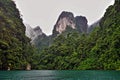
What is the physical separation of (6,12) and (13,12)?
9.22m

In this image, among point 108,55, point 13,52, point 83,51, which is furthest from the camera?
point 83,51

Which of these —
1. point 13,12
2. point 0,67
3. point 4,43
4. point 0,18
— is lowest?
point 0,67

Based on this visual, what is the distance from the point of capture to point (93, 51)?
479 feet

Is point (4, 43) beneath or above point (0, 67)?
above

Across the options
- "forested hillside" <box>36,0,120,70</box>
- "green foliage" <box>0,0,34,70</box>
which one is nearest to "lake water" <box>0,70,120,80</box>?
"green foliage" <box>0,0,34,70</box>

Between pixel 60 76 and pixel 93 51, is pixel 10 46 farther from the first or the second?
pixel 93 51

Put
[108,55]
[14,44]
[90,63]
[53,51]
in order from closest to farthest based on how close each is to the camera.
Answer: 1. [14,44]
2. [108,55]
3. [90,63]
4. [53,51]

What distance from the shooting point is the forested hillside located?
123850mm

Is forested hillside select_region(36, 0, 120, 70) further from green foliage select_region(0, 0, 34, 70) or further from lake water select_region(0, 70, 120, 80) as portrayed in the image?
lake water select_region(0, 70, 120, 80)

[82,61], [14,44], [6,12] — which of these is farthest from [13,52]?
[82,61]

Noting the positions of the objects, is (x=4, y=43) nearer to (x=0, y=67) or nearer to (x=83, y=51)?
(x=0, y=67)

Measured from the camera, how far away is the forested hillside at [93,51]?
4876 inches

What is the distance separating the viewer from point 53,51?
6978 inches

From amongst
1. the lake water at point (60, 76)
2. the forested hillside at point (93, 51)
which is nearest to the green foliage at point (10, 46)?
the forested hillside at point (93, 51)
